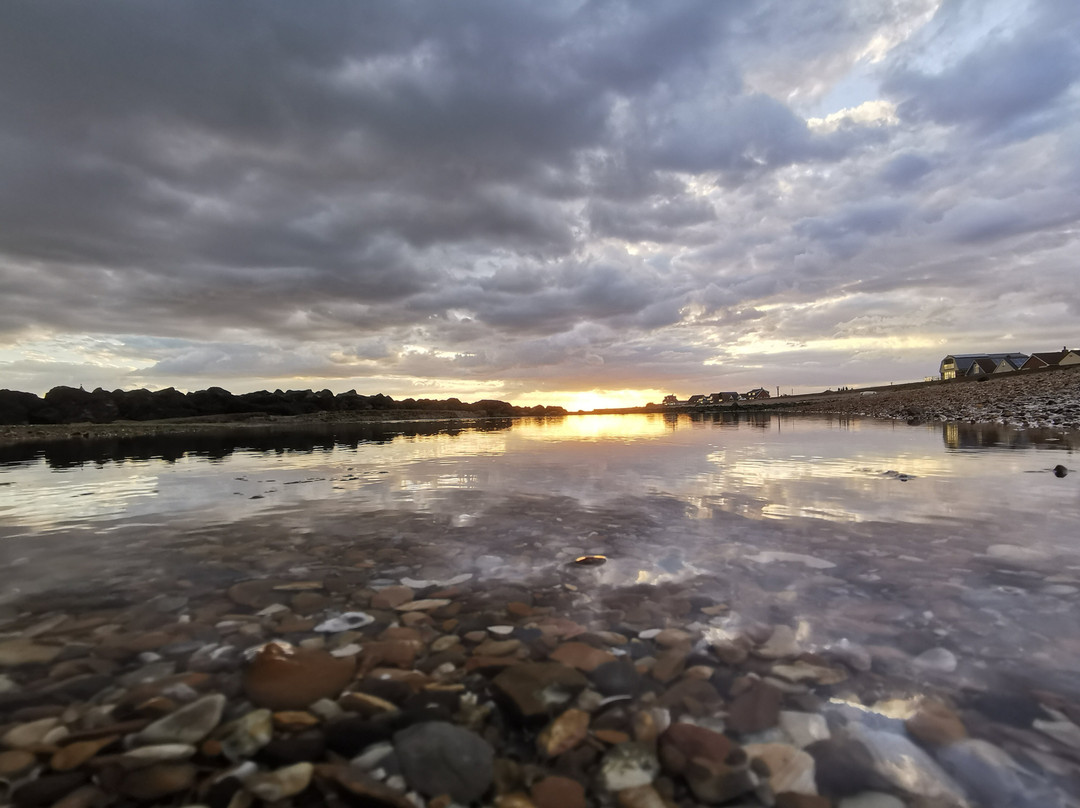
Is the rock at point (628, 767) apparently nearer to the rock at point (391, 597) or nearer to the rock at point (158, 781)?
the rock at point (158, 781)

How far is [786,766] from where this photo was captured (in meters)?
2.07

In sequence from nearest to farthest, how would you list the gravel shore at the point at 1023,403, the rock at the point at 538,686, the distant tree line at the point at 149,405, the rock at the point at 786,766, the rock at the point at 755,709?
the rock at the point at 786,766 < the rock at the point at 755,709 < the rock at the point at 538,686 < the gravel shore at the point at 1023,403 < the distant tree line at the point at 149,405

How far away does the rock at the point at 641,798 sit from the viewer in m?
1.89

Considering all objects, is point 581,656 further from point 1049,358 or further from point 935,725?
point 1049,358

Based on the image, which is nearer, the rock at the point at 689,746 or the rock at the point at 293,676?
the rock at the point at 689,746

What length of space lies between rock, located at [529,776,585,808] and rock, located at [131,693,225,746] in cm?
164

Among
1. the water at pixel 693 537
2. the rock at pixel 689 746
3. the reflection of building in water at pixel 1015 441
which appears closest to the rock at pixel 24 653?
the water at pixel 693 537

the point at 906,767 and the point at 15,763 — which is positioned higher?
the point at 15,763

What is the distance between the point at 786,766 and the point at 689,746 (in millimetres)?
403

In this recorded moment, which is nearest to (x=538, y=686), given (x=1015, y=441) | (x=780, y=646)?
(x=780, y=646)

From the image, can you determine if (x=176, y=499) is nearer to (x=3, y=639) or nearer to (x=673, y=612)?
(x=3, y=639)

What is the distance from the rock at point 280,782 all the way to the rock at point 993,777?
270 cm

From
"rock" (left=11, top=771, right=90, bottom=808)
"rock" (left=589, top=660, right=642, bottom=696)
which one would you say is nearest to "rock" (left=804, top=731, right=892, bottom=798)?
"rock" (left=589, top=660, right=642, bottom=696)

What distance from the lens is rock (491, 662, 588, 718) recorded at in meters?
2.49
